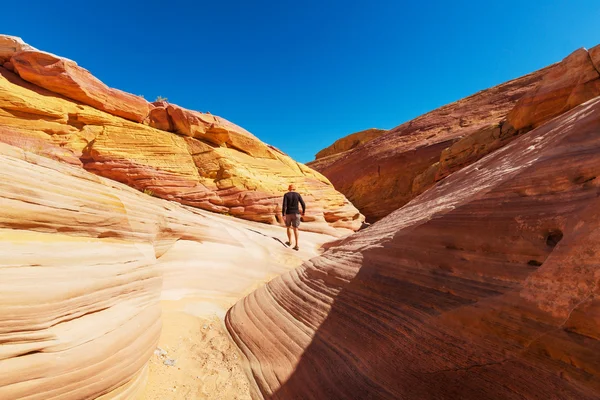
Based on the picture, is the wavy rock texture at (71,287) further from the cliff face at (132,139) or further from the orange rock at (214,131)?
the orange rock at (214,131)

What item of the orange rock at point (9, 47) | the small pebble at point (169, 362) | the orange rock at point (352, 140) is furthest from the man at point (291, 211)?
the orange rock at point (352, 140)

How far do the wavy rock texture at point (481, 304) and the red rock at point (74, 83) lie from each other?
11.2 meters

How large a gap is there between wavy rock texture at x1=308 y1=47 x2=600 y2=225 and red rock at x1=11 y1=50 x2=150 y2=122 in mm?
15100

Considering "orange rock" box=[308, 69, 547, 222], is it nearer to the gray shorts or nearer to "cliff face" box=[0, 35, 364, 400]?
"cliff face" box=[0, 35, 364, 400]

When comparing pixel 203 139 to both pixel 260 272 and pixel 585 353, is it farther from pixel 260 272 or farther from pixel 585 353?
pixel 585 353

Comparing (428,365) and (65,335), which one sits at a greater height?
(65,335)

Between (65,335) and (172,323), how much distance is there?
1.53 meters

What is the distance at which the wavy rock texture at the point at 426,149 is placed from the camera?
1263 cm

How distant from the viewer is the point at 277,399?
2.35m

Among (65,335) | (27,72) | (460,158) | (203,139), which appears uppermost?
(27,72)

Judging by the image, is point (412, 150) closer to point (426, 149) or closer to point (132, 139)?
point (426, 149)

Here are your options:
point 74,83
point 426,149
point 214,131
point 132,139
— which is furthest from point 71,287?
point 426,149

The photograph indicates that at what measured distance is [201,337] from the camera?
327 cm

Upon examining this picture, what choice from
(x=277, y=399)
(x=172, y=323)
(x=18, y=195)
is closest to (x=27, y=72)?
(x=18, y=195)
